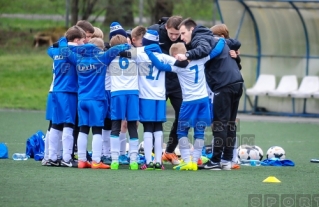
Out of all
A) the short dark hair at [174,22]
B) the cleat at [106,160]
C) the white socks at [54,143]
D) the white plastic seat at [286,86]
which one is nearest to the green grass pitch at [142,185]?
the white socks at [54,143]

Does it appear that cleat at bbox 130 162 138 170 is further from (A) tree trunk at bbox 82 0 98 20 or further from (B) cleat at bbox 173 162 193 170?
(A) tree trunk at bbox 82 0 98 20

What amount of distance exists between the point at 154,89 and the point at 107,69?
0.71 m

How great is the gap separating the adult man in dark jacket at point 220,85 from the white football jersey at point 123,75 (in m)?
0.80

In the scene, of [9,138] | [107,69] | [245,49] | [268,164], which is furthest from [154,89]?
[245,49]

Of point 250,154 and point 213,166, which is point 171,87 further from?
point 250,154

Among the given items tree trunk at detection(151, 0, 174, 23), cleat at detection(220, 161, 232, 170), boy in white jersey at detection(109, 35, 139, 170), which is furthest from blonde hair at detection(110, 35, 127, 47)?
tree trunk at detection(151, 0, 174, 23)

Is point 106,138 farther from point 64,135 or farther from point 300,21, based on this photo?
point 300,21

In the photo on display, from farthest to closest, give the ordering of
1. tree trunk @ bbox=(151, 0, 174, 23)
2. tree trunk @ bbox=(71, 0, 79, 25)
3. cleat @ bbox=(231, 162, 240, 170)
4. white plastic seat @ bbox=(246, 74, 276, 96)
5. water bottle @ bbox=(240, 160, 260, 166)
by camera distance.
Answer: tree trunk @ bbox=(151, 0, 174, 23) → tree trunk @ bbox=(71, 0, 79, 25) → white plastic seat @ bbox=(246, 74, 276, 96) → water bottle @ bbox=(240, 160, 260, 166) → cleat @ bbox=(231, 162, 240, 170)

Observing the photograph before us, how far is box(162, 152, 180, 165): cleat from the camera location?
1143cm

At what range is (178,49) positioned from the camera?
421 inches

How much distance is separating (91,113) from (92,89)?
316 mm

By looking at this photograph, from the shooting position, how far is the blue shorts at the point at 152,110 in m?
10.5

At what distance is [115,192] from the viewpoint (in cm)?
830

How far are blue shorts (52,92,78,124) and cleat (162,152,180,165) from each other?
1637 millimetres
